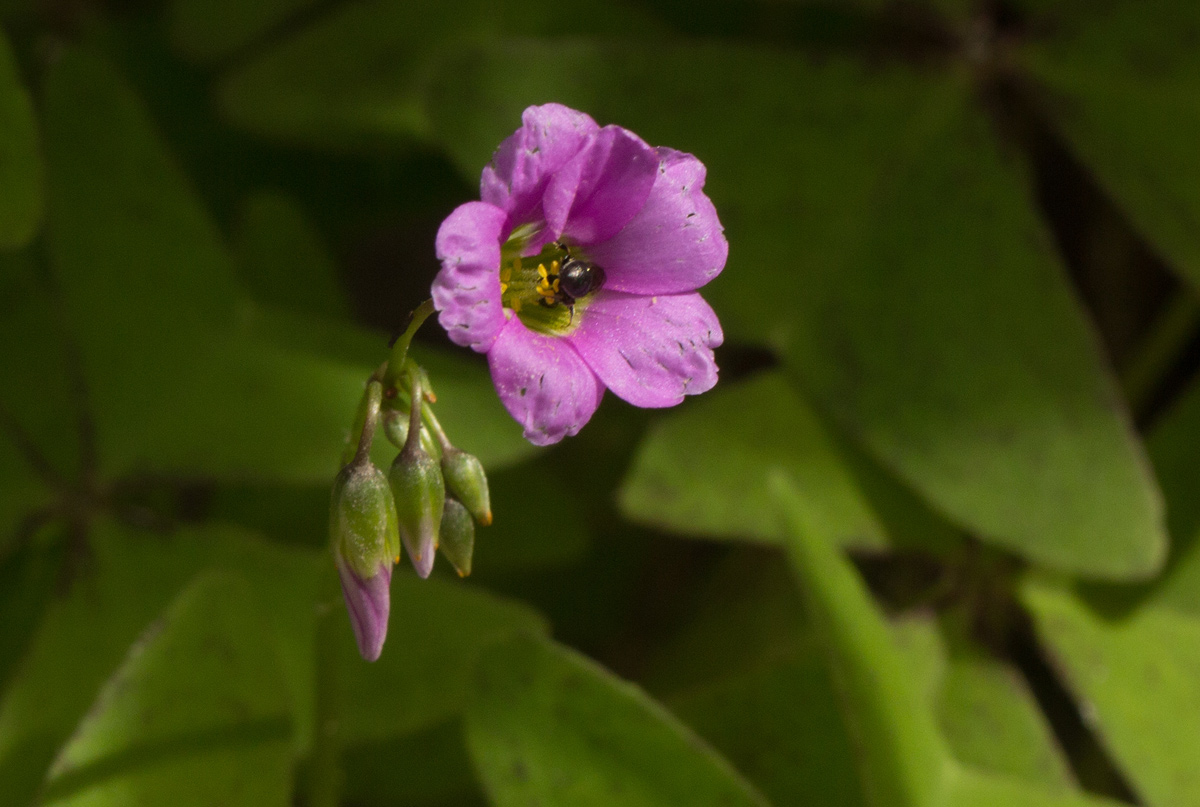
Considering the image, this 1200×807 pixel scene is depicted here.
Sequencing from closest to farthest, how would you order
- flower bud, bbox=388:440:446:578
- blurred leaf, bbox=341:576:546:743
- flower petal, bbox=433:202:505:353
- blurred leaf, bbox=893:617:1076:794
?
1. flower petal, bbox=433:202:505:353
2. flower bud, bbox=388:440:446:578
3. blurred leaf, bbox=341:576:546:743
4. blurred leaf, bbox=893:617:1076:794

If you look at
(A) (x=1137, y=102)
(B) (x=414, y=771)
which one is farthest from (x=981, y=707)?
(A) (x=1137, y=102)

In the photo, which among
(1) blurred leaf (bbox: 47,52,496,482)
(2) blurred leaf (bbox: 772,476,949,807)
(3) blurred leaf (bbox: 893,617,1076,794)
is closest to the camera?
(2) blurred leaf (bbox: 772,476,949,807)

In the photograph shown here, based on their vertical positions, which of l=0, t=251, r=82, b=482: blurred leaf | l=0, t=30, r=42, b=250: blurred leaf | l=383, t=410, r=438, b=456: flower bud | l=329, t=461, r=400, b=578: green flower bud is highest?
l=383, t=410, r=438, b=456: flower bud

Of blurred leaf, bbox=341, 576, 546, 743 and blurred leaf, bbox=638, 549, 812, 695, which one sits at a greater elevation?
blurred leaf, bbox=341, 576, 546, 743

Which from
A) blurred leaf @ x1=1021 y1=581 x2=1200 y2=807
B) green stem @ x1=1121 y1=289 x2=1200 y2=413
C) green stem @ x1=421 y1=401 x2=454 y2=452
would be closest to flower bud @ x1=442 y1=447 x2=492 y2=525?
green stem @ x1=421 y1=401 x2=454 y2=452

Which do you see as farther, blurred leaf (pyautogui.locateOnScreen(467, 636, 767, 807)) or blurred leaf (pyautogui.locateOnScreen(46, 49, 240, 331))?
blurred leaf (pyautogui.locateOnScreen(46, 49, 240, 331))

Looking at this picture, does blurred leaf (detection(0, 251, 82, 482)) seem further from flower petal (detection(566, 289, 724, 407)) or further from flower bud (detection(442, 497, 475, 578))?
flower petal (detection(566, 289, 724, 407))

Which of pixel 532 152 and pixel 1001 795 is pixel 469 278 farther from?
pixel 1001 795

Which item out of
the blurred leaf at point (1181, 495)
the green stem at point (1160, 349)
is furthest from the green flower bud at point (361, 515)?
the green stem at point (1160, 349)
